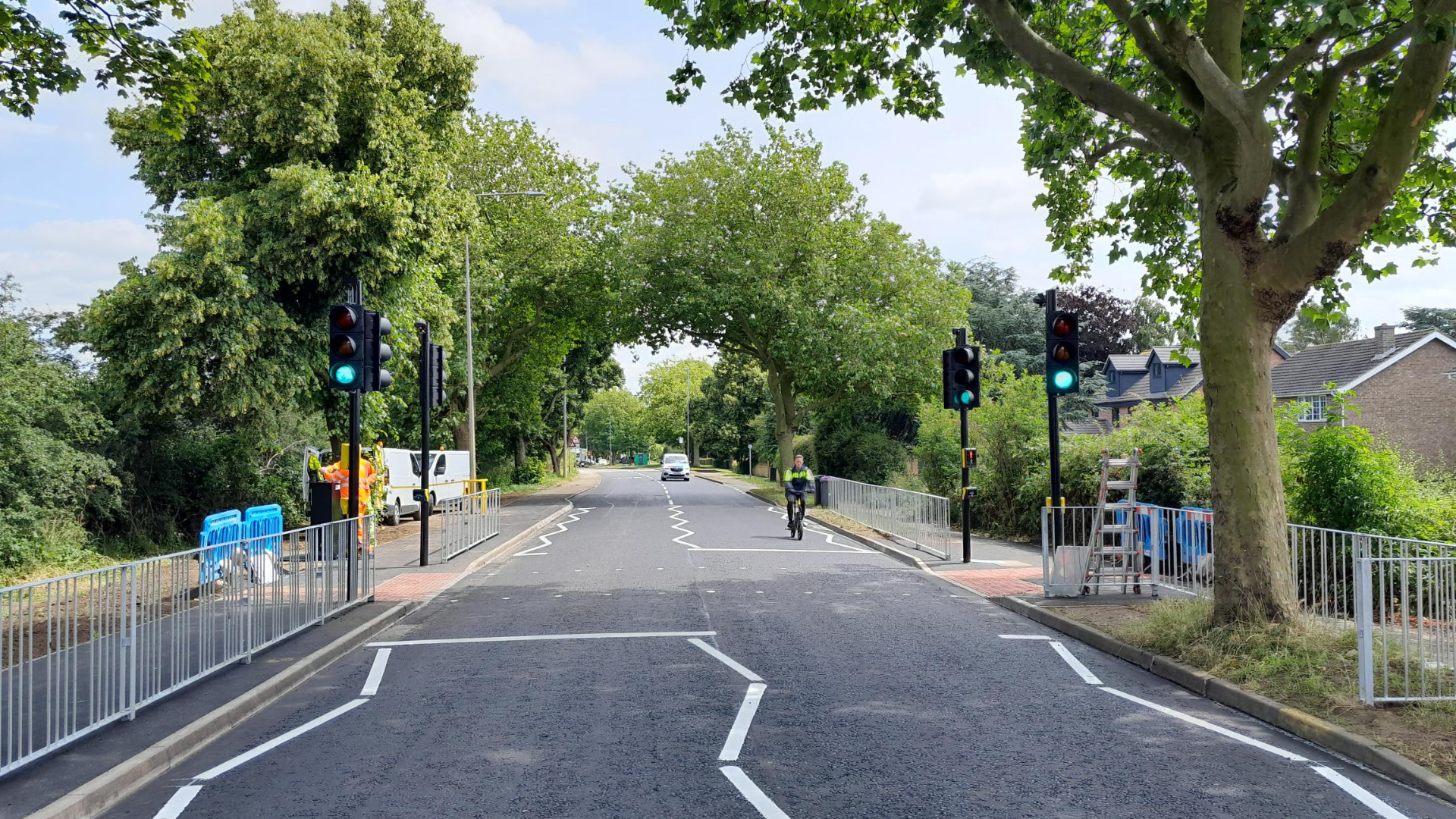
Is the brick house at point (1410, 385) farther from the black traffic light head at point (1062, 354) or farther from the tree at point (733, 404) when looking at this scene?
the black traffic light head at point (1062, 354)

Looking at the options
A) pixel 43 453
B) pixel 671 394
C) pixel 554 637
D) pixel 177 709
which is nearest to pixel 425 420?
pixel 43 453

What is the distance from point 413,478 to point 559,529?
646 cm

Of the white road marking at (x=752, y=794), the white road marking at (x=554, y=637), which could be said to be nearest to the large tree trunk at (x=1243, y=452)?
the white road marking at (x=554, y=637)

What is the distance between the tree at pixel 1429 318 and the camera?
56.2m

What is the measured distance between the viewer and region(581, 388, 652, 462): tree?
393ft

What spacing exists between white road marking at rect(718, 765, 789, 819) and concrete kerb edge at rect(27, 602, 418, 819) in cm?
323

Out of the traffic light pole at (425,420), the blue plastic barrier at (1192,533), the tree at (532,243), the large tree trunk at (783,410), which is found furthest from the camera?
the large tree trunk at (783,410)

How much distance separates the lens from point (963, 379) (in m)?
14.5

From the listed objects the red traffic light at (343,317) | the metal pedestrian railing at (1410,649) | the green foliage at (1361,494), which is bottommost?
the metal pedestrian railing at (1410,649)

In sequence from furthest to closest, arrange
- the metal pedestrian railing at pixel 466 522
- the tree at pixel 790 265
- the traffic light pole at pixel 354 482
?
the tree at pixel 790 265 < the metal pedestrian railing at pixel 466 522 < the traffic light pole at pixel 354 482

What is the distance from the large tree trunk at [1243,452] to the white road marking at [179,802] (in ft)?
25.5

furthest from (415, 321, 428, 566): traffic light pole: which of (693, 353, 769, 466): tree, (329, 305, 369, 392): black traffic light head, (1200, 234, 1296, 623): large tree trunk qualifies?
(693, 353, 769, 466): tree

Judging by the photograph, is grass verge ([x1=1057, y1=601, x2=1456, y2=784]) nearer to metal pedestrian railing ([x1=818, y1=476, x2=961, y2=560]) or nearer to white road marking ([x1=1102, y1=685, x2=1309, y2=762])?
white road marking ([x1=1102, y1=685, x2=1309, y2=762])

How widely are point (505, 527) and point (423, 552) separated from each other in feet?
24.9
